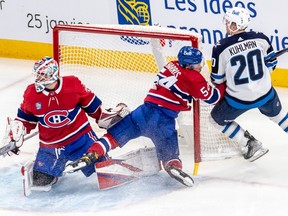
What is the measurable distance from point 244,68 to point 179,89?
13.4 inches

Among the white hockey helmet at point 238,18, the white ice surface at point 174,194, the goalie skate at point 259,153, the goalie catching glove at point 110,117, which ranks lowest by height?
the white ice surface at point 174,194

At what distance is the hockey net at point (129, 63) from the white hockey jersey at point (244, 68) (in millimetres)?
138

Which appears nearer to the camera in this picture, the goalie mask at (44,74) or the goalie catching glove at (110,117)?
the goalie mask at (44,74)

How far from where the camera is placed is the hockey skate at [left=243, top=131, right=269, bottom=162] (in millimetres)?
4660

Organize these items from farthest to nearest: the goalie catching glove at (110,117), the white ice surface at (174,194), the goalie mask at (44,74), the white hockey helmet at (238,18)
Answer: the goalie catching glove at (110,117), the white hockey helmet at (238,18), the goalie mask at (44,74), the white ice surface at (174,194)

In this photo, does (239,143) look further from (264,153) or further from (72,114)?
(72,114)

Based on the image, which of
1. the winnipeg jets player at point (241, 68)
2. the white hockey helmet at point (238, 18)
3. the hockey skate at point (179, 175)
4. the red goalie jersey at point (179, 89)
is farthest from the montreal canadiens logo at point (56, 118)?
the white hockey helmet at point (238, 18)

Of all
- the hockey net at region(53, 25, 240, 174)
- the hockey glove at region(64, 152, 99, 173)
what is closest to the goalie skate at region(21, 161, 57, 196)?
the hockey glove at region(64, 152, 99, 173)

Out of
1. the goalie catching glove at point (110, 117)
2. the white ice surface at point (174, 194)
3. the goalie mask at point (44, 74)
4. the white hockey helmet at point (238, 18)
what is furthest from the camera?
the goalie catching glove at point (110, 117)

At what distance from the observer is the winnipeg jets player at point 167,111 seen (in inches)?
171

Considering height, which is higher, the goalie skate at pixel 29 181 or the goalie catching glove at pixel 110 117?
the goalie catching glove at pixel 110 117

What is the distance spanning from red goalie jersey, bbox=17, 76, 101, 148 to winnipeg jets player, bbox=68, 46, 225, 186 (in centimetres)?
14

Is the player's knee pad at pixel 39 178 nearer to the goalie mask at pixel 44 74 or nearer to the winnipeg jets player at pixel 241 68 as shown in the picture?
the goalie mask at pixel 44 74

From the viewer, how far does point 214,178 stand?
14.9ft
